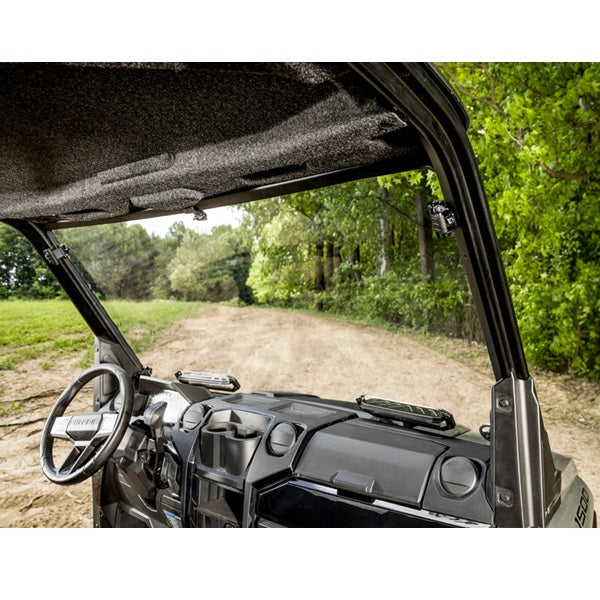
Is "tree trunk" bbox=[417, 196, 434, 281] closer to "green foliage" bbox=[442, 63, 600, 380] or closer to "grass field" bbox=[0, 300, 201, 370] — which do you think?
"green foliage" bbox=[442, 63, 600, 380]

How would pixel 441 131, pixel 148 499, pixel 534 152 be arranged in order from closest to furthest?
pixel 441 131, pixel 148 499, pixel 534 152

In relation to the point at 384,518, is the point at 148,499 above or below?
below

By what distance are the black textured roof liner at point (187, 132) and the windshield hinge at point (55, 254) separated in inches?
14.5

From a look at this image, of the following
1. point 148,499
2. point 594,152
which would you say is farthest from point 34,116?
point 594,152

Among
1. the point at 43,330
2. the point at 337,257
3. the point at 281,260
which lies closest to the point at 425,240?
the point at 337,257

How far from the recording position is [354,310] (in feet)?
21.0

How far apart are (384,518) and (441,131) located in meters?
0.87

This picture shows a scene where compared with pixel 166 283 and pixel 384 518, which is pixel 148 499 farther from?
pixel 166 283

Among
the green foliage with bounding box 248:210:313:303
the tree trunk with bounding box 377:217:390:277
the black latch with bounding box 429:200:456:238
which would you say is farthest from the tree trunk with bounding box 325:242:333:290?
the black latch with bounding box 429:200:456:238

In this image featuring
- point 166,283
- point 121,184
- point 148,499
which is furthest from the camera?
point 166,283

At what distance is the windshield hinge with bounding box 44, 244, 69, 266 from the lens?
5.81 ft

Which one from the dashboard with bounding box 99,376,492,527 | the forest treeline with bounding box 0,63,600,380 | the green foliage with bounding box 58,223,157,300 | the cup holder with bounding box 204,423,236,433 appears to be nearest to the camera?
the dashboard with bounding box 99,376,492,527

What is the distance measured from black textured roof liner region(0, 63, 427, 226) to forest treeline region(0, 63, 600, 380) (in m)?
0.72

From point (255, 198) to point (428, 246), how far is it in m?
4.55
